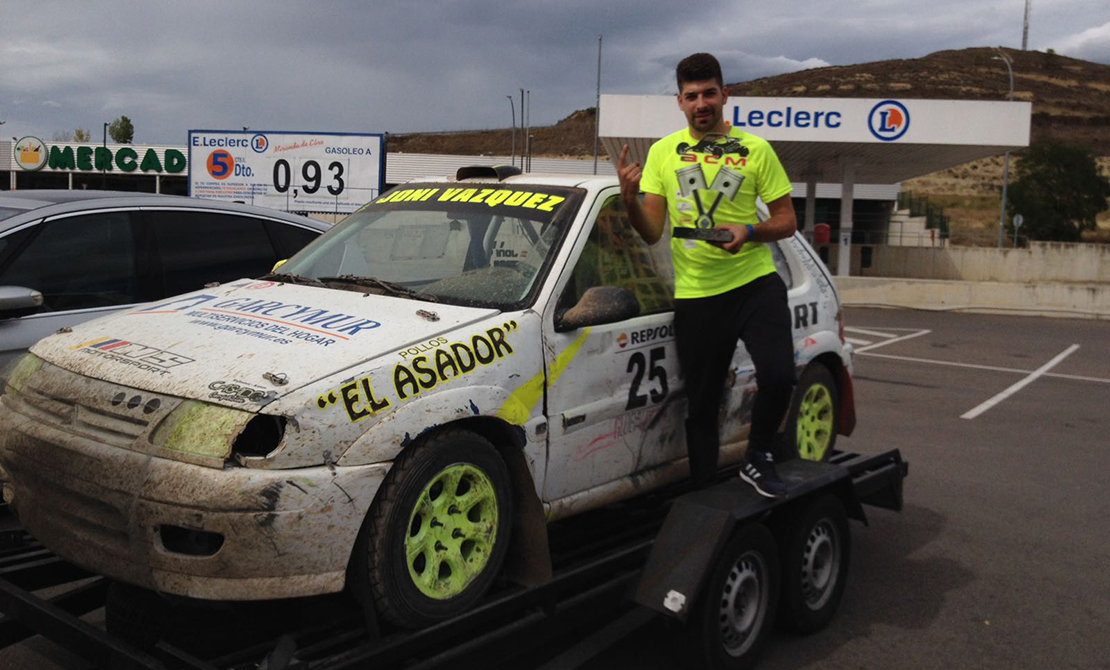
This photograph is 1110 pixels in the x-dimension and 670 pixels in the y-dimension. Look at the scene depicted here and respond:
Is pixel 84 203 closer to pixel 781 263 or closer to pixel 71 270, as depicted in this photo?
pixel 71 270

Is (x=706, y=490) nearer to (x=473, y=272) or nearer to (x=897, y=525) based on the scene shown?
(x=473, y=272)

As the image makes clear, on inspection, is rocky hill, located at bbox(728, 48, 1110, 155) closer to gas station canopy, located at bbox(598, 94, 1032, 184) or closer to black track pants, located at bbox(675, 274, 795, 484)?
gas station canopy, located at bbox(598, 94, 1032, 184)

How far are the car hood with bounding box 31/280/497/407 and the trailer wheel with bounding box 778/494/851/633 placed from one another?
170 cm

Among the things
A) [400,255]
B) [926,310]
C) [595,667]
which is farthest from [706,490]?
[926,310]

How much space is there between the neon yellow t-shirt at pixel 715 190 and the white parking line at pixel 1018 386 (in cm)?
666

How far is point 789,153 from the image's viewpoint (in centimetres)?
3148

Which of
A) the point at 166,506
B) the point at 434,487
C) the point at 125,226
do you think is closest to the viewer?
the point at 166,506

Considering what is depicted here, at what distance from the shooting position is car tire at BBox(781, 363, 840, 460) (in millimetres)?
5135

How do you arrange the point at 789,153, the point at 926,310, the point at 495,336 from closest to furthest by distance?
1. the point at 495,336
2. the point at 926,310
3. the point at 789,153

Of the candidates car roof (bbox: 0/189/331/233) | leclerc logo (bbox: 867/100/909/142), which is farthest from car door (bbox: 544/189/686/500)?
leclerc logo (bbox: 867/100/909/142)

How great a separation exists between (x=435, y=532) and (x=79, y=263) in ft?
9.66

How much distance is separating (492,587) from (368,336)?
1019mm

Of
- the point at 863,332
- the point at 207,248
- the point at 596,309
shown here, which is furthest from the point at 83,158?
the point at 596,309

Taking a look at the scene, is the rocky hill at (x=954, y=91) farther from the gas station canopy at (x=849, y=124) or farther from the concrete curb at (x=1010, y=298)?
the concrete curb at (x=1010, y=298)
